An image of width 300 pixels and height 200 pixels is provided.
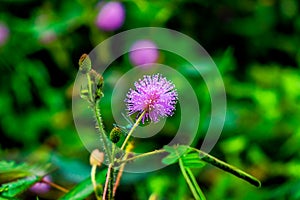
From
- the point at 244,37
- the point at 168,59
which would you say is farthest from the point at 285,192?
the point at 244,37

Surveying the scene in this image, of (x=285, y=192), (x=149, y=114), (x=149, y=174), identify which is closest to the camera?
(x=149, y=114)

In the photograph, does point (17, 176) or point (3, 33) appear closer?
point (17, 176)

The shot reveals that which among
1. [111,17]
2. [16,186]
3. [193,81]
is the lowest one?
[16,186]

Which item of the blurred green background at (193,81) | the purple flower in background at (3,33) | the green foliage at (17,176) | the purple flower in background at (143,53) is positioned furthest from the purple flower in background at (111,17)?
the green foliage at (17,176)

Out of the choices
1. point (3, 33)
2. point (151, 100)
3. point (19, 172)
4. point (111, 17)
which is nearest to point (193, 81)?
point (111, 17)

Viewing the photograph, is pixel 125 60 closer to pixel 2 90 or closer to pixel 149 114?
pixel 2 90

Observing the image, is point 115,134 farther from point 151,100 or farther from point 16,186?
point 16,186

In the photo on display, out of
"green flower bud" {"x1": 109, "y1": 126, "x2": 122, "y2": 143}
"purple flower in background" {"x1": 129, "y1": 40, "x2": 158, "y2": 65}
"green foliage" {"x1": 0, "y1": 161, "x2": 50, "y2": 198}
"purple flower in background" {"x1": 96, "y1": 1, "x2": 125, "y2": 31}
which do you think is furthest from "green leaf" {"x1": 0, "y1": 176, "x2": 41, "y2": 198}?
"purple flower in background" {"x1": 96, "y1": 1, "x2": 125, "y2": 31}
